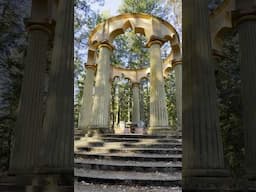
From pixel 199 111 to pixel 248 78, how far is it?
2707 millimetres

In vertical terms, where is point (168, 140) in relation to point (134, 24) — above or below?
below

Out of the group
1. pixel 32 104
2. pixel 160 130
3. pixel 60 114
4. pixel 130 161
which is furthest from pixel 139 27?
pixel 60 114

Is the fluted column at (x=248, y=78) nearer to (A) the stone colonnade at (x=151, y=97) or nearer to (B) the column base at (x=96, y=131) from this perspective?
(A) the stone colonnade at (x=151, y=97)

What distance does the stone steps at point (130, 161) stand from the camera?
8.65m

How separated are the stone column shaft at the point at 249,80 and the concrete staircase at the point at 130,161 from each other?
301 centimetres

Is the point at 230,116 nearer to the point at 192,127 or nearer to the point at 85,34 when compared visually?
the point at 192,127

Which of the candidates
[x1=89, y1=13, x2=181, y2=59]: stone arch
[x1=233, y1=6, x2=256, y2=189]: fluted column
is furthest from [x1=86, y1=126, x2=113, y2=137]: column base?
[x1=233, y1=6, x2=256, y2=189]: fluted column

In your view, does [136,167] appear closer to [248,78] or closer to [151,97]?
[248,78]

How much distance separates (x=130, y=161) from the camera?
11.1 metres

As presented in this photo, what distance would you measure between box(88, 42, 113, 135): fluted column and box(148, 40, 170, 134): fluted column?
3354mm

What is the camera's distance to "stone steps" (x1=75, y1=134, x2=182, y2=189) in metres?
8.65

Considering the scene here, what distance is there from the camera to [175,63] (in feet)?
66.5

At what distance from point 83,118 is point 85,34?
10.7m

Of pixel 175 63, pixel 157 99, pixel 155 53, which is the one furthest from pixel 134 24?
pixel 157 99
